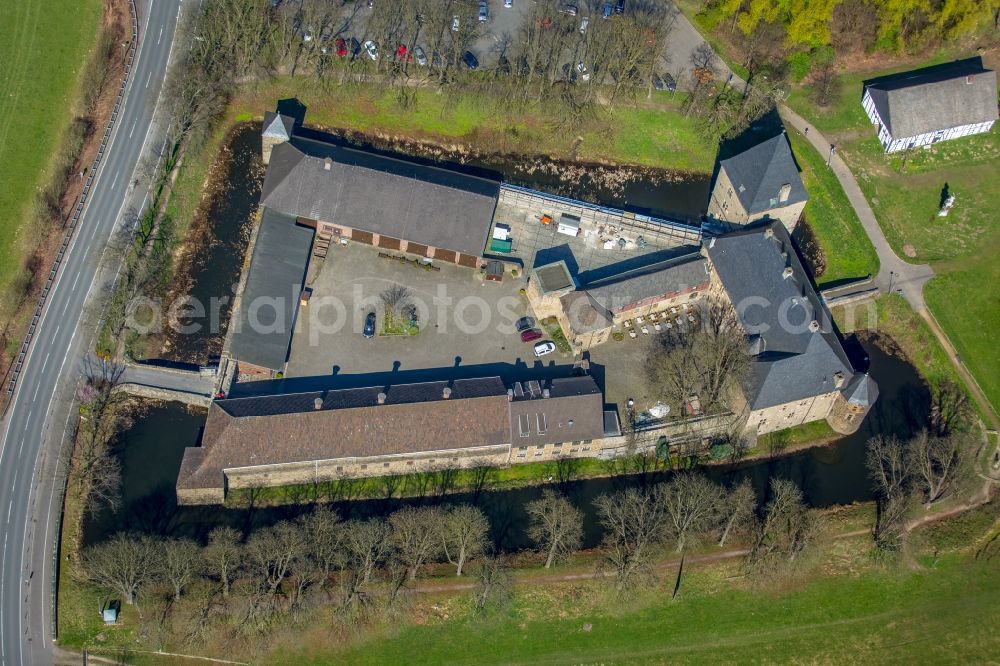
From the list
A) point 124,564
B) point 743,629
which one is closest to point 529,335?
point 743,629

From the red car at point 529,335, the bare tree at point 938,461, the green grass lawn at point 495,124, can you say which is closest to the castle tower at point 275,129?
the green grass lawn at point 495,124

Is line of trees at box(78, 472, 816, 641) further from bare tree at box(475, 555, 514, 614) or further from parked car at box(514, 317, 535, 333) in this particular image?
parked car at box(514, 317, 535, 333)

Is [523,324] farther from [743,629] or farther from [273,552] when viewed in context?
[743,629]

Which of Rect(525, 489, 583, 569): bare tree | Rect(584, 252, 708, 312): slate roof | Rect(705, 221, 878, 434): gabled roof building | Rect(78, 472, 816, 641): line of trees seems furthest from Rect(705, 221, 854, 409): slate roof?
Rect(525, 489, 583, 569): bare tree

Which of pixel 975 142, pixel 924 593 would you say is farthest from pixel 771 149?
pixel 924 593

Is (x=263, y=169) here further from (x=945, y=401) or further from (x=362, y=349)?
(x=945, y=401)
